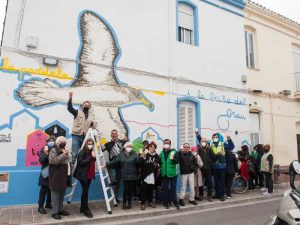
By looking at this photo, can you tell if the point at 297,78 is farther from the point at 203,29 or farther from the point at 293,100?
the point at 203,29

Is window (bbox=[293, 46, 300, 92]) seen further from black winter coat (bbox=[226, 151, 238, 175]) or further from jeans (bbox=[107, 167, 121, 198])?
jeans (bbox=[107, 167, 121, 198])

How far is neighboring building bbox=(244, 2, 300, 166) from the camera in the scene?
14188mm

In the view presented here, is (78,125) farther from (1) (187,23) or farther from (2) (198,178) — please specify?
(1) (187,23)

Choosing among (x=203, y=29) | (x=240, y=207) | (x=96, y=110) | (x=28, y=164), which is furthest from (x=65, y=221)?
(x=203, y=29)

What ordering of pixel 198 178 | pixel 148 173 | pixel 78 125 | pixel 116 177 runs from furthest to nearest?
1. pixel 198 178
2. pixel 116 177
3. pixel 78 125
4. pixel 148 173

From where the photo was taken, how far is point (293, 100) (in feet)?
52.0

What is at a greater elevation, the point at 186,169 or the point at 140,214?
the point at 186,169

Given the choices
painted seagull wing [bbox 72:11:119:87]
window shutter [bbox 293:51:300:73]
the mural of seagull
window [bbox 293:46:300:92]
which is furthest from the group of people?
window shutter [bbox 293:51:300:73]

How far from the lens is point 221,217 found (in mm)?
7555

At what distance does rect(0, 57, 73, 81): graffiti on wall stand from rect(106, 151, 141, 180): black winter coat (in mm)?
2991

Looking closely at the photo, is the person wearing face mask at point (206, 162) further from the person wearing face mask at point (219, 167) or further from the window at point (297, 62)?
the window at point (297, 62)

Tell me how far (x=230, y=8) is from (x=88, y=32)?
24.4 ft

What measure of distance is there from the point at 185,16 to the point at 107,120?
5854 millimetres

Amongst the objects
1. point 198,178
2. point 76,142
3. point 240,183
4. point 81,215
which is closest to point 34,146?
point 76,142
